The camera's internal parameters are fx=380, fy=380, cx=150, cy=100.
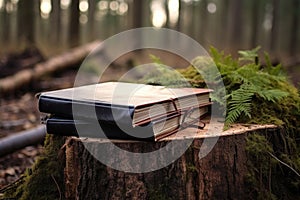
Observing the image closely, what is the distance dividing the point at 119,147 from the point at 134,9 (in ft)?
38.5

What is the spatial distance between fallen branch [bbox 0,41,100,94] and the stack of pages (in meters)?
5.03

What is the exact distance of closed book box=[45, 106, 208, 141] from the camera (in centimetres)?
189

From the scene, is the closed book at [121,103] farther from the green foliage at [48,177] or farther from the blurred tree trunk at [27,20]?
the blurred tree trunk at [27,20]

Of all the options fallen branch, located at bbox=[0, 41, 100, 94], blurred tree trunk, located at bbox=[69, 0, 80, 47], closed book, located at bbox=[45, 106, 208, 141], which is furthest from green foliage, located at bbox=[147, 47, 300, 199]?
blurred tree trunk, located at bbox=[69, 0, 80, 47]

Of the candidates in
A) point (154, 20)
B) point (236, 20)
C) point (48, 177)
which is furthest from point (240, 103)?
point (154, 20)

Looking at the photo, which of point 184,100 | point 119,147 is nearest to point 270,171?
point 184,100

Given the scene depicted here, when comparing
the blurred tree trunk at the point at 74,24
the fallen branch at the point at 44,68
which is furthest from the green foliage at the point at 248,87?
the blurred tree trunk at the point at 74,24

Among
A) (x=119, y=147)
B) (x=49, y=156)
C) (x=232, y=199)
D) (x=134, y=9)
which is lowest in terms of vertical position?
(x=232, y=199)

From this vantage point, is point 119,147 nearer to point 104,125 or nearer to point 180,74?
point 104,125

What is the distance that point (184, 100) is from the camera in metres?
2.14

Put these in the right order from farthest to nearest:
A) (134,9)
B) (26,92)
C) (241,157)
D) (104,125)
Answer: (134,9) < (26,92) < (241,157) < (104,125)

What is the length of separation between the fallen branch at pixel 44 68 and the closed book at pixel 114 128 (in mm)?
5044

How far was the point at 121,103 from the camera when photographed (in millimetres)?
1858

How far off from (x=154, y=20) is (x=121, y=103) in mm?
36152
